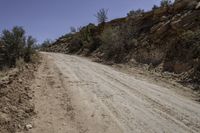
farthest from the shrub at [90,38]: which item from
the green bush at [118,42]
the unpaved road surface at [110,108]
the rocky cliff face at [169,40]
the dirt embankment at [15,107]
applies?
the dirt embankment at [15,107]

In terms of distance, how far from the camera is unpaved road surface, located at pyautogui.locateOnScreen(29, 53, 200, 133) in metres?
6.77

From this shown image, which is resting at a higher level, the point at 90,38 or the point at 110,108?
the point at 90,38

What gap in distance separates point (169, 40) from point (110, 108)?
1200 cm

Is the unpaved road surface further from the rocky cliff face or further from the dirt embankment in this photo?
the rocky cliff face

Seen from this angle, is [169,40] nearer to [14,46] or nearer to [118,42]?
[118,42]

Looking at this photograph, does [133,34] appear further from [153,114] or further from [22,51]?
[153,114]

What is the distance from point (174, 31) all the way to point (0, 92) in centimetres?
1382

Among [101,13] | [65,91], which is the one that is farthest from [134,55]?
[101,13]

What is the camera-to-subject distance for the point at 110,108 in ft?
27.1

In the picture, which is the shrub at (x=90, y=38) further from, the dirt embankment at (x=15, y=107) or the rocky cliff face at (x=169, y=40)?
the dirt embankment at (x=15, y=107)

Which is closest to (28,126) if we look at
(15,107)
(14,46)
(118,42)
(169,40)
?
(15,107)

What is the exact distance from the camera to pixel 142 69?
17281 mm

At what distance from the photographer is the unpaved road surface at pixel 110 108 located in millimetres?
6773

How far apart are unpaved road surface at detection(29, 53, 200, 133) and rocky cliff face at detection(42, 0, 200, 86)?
13.0ft
